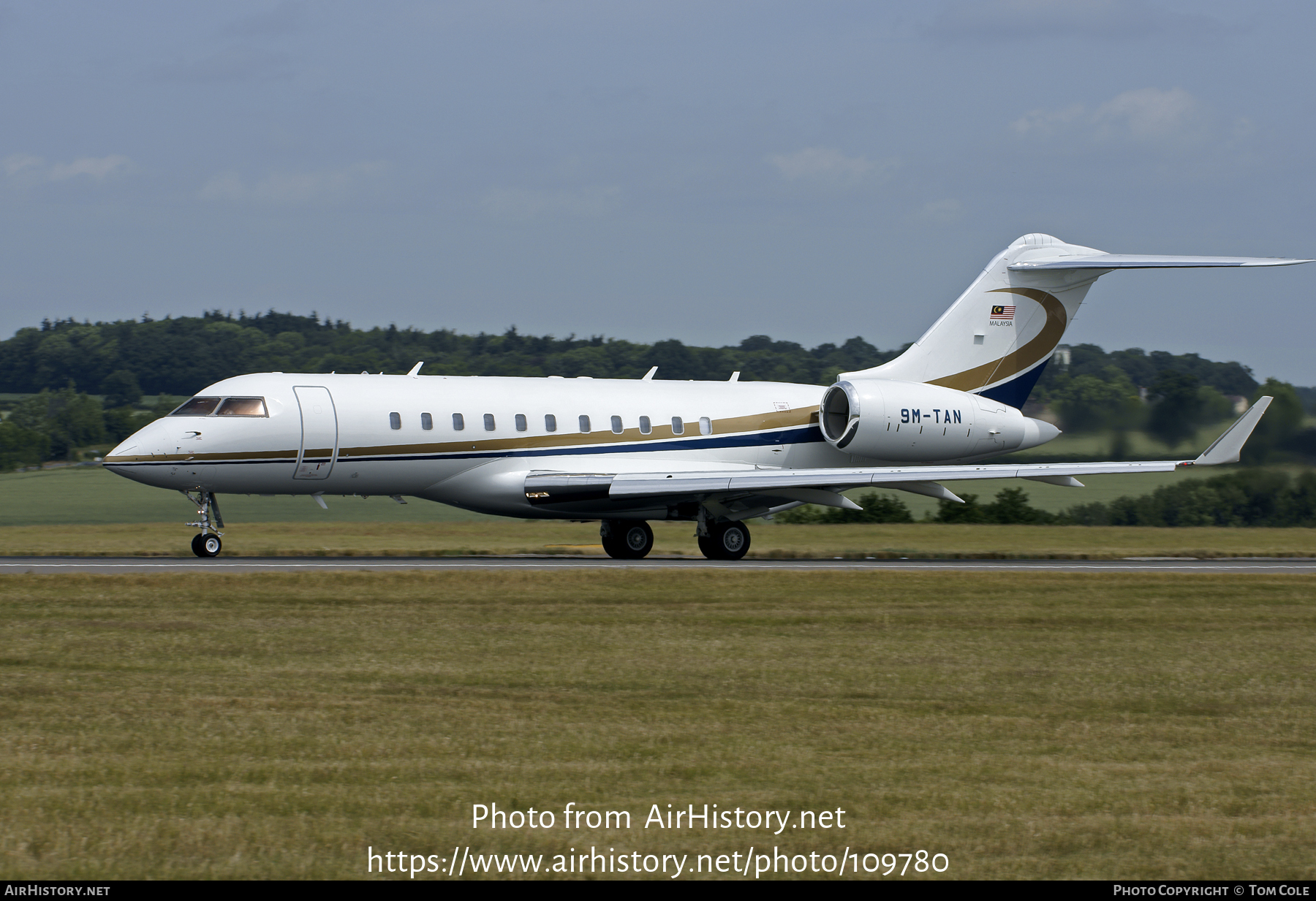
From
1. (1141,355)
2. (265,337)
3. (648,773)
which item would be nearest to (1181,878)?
(648,773)

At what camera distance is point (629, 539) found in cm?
2875

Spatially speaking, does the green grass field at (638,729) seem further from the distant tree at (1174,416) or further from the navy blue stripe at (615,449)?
the distant tree at (1174,416)

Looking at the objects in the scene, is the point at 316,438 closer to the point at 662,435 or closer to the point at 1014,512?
the point at 662,435

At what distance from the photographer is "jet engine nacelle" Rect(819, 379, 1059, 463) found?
94.3 feet

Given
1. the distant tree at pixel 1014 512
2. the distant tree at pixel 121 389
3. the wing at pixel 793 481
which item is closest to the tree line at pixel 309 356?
the distant tree at pixel 121 389

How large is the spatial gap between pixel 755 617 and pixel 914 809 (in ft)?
29.6

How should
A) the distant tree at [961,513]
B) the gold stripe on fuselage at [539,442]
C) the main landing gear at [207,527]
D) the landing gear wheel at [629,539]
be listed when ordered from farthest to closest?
the distant tree at [961,513] < the landing gear wheel at [629,539] < the main landing gear at [207,527] < the gold stripe on fuselage at [539,442]

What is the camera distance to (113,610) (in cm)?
1689

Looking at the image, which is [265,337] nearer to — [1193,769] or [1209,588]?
[1209,588]

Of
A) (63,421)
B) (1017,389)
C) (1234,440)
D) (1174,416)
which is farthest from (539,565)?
(63,421)

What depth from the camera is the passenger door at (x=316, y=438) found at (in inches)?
981

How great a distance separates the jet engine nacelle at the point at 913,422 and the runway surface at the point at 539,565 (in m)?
2.59

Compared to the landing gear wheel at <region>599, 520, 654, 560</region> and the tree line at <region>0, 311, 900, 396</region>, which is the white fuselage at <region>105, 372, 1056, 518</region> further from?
the tree line at <region>0, 311, 900, 396</region>

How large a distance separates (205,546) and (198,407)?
2480mm
